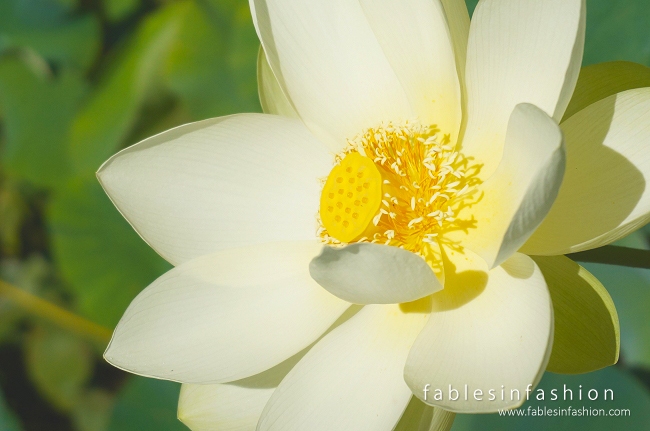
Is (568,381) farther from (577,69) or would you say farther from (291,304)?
(577,69)

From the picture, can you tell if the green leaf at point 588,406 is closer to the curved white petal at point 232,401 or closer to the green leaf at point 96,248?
the curved white petal at point 232,401

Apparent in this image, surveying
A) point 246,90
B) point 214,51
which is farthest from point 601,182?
point 214,51

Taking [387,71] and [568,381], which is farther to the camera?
[568,381]

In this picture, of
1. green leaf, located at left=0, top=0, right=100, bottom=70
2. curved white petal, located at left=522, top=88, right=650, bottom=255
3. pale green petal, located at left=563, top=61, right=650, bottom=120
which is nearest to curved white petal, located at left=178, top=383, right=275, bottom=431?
curved white petal, located at left=522, top=88, right=650, bottom=255

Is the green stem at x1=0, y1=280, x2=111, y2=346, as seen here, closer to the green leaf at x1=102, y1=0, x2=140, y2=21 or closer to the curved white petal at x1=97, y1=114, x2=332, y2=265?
the curved white petal at x1=97, y1=114, x2=332, y2=265

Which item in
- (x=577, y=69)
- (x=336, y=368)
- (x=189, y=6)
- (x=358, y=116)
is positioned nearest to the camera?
(x=577, y=69)

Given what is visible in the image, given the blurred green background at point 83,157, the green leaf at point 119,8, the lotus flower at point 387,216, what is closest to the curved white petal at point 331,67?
the lotus flower at point 387,216
